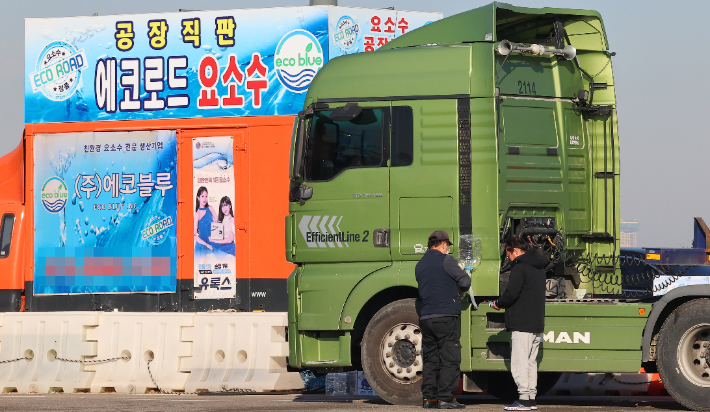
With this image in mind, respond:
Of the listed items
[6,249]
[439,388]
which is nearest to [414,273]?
[439,388]

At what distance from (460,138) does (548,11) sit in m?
1.84

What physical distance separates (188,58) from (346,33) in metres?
2.65

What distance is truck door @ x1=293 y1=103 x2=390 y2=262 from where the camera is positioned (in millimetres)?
9930

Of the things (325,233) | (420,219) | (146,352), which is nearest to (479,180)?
(420,219)

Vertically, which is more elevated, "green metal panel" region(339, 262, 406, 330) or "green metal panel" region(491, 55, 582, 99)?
"green metal panel" region(491, 55, 582, 99)

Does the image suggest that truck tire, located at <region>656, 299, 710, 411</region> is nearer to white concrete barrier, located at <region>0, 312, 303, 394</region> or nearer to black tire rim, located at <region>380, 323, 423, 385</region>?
black tire rim, located at <region>380, 323, 423, 385</region>

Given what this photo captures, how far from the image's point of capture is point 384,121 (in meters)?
10.0

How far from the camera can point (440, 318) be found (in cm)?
932

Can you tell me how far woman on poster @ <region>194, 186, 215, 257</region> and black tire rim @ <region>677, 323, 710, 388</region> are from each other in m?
8.22

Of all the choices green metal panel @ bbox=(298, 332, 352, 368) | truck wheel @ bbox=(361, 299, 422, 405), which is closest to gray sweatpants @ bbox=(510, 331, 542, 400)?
truck wheel @ bbox=(361, 299, 422, 405)

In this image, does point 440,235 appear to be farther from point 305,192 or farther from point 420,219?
point 305,192

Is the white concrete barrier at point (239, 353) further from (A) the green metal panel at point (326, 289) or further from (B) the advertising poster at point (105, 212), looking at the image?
(A) the green metal panel at point (326, 289)

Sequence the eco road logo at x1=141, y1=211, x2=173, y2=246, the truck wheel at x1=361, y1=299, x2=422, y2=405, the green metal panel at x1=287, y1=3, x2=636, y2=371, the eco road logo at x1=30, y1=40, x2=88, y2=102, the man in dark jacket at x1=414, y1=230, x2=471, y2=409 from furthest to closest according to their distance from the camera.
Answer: the eco road logo at x1=30, y1=40, x2=88, y2=102, the eco road logo at x1=141, y1=211, x2=173, y2=246, the truck wheel at x1=361, y1=299, x2=422, y2=405, the green metal panel at x1=287, y1=3, x2=636, y2=371, the man in dark jacket at x1=414, y1=230, x2=471, y2=409

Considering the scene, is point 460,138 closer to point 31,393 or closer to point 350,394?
point 350,394
